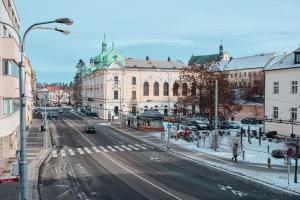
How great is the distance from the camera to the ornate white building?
3536 inches

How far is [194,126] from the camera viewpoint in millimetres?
65375

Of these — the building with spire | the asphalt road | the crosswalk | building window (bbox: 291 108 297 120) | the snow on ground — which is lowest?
the crosswalk

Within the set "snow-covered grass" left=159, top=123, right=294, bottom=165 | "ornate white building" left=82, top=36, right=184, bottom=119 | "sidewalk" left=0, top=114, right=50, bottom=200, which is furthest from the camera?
"ornate white building" left=82, top=36, right=184, bottom=119

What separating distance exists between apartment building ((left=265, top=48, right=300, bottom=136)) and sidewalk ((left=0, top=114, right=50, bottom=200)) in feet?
93.2

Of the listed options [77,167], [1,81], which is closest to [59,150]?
[77,167]

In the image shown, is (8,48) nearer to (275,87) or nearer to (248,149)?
(248,149)

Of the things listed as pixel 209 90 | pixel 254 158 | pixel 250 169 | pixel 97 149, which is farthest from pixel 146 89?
pixel 250 169

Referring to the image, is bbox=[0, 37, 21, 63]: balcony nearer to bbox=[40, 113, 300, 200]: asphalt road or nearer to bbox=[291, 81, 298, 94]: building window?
bbox=[40, 113, 300, 200]: asphalt road

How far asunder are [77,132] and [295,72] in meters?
32.8

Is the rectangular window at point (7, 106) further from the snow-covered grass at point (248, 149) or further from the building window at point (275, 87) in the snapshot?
the building window at point (275, 87)

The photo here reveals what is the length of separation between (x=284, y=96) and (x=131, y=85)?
45.8 m

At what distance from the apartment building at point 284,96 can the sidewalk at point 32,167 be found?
1118 inches

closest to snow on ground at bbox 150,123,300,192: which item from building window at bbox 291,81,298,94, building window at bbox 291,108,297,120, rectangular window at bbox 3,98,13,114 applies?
building window at bbox 291,108,297,120

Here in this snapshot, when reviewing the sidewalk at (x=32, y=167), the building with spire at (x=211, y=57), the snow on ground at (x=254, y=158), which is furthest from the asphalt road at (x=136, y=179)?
the building with spire at (x=211, y=57)
